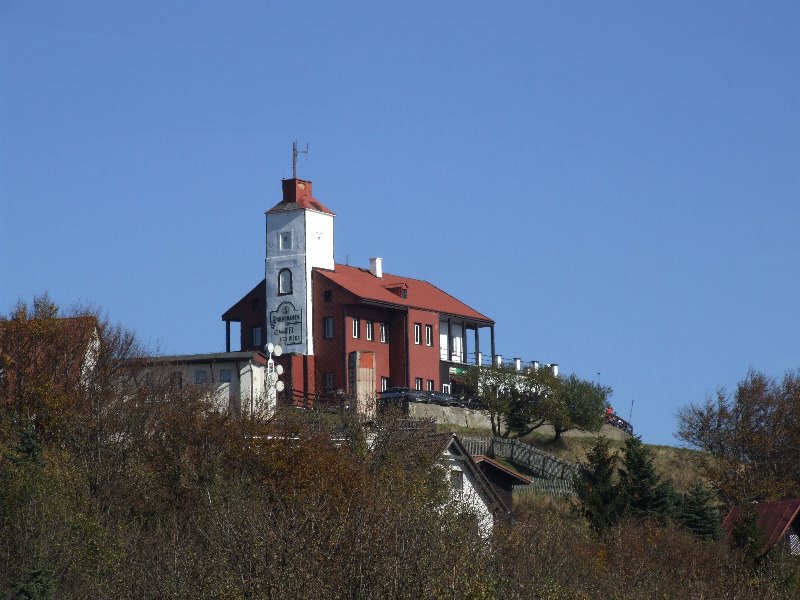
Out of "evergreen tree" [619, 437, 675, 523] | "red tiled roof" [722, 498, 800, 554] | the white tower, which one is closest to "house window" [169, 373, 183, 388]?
the white tower

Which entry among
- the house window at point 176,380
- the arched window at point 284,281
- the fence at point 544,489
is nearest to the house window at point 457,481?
the fence at point 544,489

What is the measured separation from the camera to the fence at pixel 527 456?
259 ft

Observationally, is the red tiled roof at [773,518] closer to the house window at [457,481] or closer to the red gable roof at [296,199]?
the house window at [457,481]

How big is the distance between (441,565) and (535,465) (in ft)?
154

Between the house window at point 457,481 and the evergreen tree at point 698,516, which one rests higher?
the house window at point 457,481

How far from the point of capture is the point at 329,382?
85.0 m

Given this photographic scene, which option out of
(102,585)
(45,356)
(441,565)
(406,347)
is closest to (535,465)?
(406,347)

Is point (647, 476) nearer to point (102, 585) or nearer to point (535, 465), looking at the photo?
point (535, 465)

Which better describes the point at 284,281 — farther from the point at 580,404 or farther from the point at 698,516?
the point at 698,516

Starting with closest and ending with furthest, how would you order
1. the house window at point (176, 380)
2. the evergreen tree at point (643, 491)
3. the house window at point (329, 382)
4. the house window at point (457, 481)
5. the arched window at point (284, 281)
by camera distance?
the house window at point (457, 481)
the evergreen tree at point (643, 491)
the house window at point (176, 380)
the house window at point (329, 382)
the arched window at point (284, 281)

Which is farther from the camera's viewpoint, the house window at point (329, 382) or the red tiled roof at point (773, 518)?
the house window at point (329, 382)

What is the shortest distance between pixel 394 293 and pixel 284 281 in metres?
6.62

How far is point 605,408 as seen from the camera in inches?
3600

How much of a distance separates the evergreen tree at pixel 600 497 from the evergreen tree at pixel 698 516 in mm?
2436
